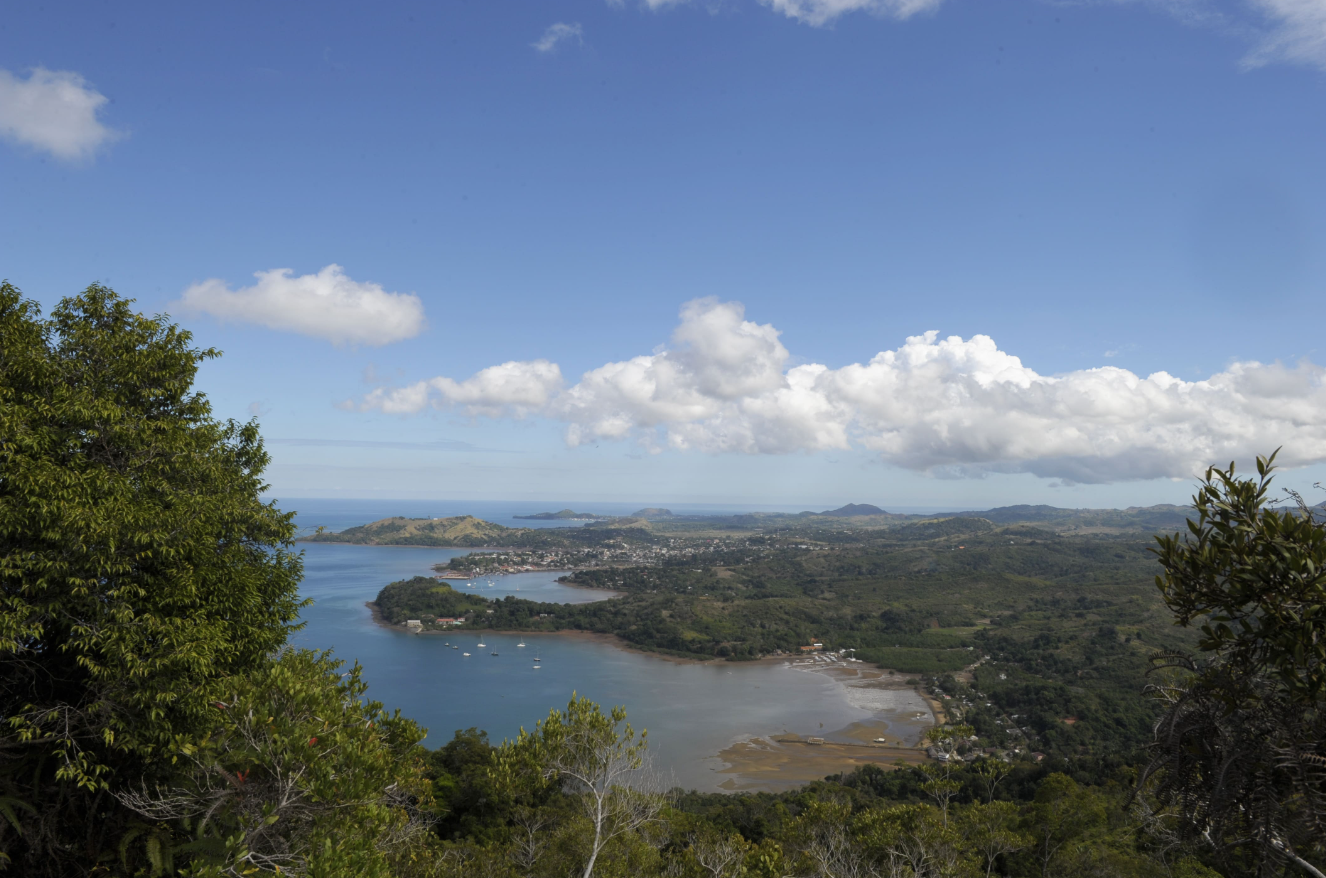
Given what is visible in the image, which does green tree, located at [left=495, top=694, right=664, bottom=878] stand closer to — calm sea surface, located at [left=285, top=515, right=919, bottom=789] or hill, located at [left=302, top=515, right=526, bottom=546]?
calm sea surface, located at [left=285, top=515, right=919, bottom=789]

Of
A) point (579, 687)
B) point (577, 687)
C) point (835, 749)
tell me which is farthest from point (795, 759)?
point (579, 687)

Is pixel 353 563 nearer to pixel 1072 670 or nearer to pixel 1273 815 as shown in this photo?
pixel 1072 670

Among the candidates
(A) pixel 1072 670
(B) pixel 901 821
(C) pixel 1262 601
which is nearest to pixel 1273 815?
(C) pixel 1262 601

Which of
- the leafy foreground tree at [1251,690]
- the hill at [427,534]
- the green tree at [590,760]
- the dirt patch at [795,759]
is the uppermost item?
the leafy foreground tree at [1251,690]

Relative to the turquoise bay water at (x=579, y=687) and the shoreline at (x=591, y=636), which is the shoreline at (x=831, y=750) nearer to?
the turquoise bay water at (x=579, y=687)

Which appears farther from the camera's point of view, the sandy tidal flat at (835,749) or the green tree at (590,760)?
the sandy tidal flat at (835,749)

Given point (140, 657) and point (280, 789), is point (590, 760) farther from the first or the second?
point (140, 657)

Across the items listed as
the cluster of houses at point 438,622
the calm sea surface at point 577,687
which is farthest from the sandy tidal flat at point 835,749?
the cluster of houses at point 438,622

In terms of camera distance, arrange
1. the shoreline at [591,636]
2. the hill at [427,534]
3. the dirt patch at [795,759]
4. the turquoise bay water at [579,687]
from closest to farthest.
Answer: the dirt patch at [795,759]
the turquoise bay water at [579,687]
the shoreline at [591,636]
the hill at [427,534]
